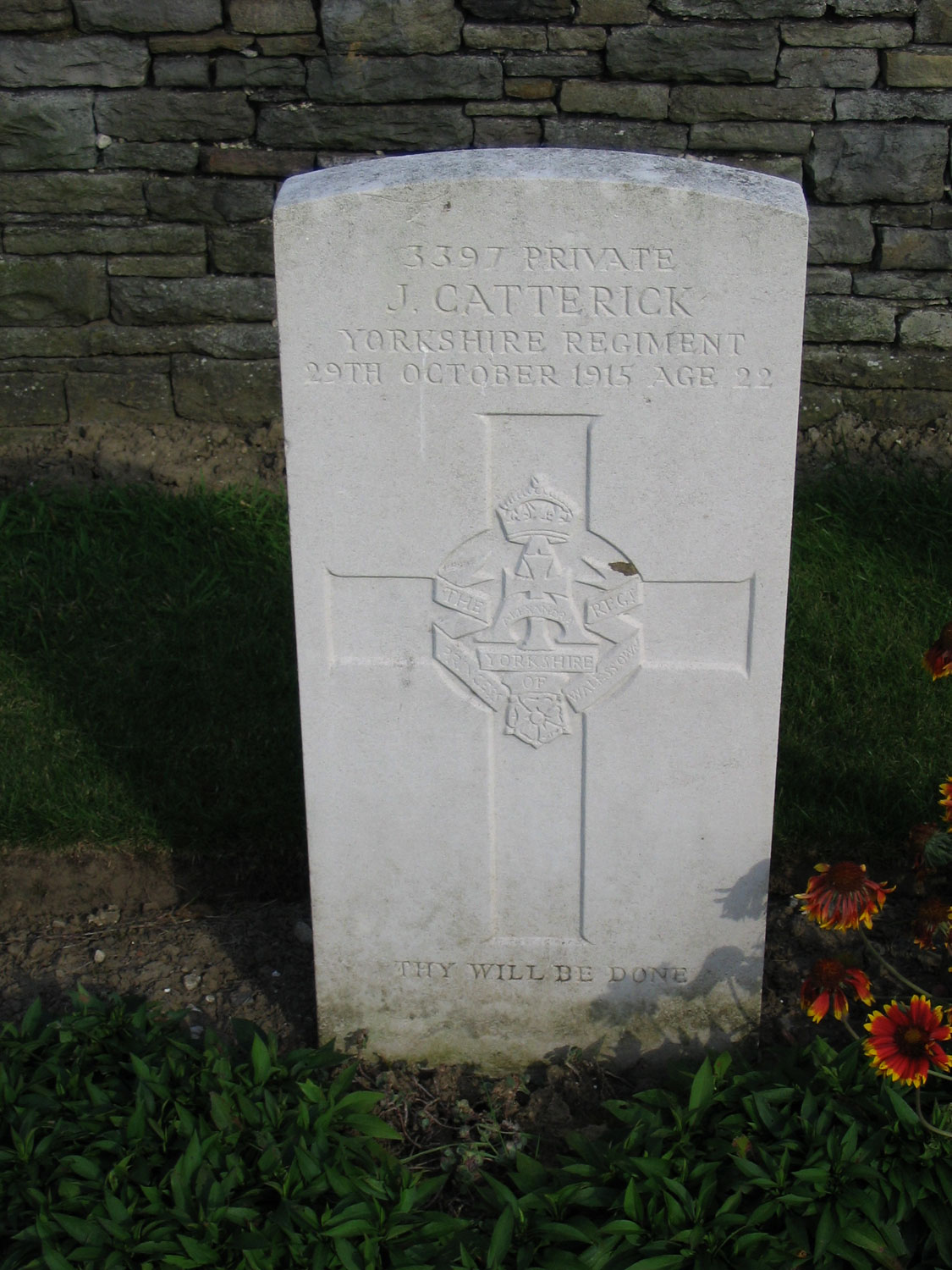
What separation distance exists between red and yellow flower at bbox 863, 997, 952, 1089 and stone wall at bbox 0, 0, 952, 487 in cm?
300

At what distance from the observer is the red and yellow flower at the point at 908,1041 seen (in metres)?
2.19

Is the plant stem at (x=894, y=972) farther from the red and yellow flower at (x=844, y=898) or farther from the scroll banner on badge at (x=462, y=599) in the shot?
the scroll banner on badge at (x=462, y=599)

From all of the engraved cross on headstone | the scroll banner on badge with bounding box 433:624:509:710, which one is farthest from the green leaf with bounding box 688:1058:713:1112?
the scroll banner on badge with bounding box 433:624:509:710

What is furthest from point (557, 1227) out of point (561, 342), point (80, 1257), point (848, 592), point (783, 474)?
point (848, 592)

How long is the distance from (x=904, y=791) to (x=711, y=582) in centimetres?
129

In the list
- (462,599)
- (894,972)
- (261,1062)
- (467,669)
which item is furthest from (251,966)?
(894,972)

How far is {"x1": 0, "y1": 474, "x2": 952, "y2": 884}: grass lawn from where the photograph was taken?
326 cm

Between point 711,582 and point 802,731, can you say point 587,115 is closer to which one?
point 802,731

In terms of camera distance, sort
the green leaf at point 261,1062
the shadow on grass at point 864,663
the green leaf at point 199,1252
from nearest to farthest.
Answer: the green leaf at point 199,1252 → the green leaf at point 261,1062 → the shadow on grass at point 864,663

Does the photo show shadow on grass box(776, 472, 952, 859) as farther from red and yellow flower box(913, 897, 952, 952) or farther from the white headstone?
the white headstone

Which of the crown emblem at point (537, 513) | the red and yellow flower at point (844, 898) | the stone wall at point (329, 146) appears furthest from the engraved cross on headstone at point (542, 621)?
the stone wall at point (329, 146)

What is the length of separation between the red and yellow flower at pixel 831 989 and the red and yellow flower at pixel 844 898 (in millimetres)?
83

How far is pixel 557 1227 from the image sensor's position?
2.10 meters

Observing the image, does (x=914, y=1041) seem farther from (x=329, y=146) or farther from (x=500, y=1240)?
(x=329, y=146)
